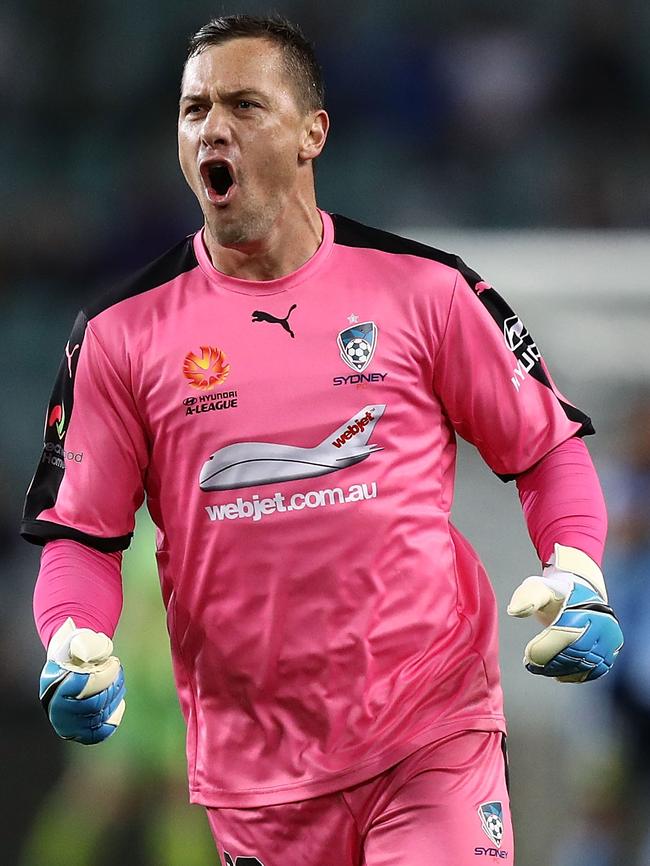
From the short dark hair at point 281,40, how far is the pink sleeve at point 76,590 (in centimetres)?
111

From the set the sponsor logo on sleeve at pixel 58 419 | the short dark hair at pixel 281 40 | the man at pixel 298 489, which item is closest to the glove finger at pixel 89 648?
the man at pixel 298 489

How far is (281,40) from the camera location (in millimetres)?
3348

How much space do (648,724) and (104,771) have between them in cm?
254

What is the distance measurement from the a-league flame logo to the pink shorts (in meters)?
0.89

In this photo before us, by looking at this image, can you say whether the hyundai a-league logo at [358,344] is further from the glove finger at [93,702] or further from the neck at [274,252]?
the glove finger at [93,702]

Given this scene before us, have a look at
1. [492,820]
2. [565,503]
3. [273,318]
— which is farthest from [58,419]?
[492,820]

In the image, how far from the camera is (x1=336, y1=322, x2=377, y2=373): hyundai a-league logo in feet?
10.6

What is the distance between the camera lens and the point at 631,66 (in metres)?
10.1

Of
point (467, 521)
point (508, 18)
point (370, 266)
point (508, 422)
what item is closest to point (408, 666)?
point (508, 422)

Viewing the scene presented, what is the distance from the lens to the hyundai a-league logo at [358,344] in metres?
3.24

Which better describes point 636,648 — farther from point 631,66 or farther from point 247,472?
point 631,66

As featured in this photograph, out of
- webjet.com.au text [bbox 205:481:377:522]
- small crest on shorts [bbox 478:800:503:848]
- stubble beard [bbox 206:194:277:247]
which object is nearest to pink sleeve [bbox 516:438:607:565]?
webjet.com.au text [bbox 205:481:377:522]

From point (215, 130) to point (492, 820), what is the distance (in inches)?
61.1

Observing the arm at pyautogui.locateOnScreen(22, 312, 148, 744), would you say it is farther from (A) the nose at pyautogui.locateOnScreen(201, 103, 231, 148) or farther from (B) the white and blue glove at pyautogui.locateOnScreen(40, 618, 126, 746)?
(A) the nose at pyautogui.locateOnScreen(201, 103, 231, 148)
